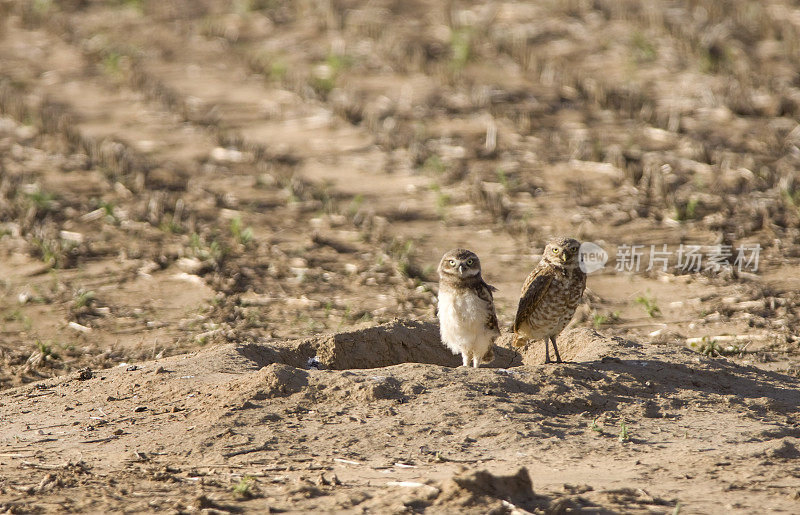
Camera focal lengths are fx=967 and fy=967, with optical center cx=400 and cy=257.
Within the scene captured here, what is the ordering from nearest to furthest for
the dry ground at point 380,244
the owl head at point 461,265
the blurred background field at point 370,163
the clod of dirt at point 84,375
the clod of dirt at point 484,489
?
1. the clod of dirt at point 484,489
2. the dry ground at point 380,244
3. the owl head at point 461,265
4. the clod of dirt at point 84,375
5. the blurred background field at point 370,163

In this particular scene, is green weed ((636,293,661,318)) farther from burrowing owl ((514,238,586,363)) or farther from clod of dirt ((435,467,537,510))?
clod of dirt ((435,467,537,510))

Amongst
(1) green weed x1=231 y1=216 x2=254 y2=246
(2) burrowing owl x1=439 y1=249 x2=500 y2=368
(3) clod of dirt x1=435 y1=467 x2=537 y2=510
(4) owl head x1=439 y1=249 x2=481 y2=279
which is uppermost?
(4) owl head x1=439 y1=249 x2=481 y2=279

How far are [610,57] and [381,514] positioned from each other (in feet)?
42.5

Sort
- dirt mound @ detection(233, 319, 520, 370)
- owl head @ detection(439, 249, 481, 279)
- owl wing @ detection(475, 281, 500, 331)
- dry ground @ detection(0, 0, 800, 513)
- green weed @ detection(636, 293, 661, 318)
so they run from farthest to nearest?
green weed @ detection(636, 293, 661, 318)
dirt mound @ detection(233, 319, 520, 370)
owl wing @ detection(475, 281, 500, 331)
owl head @ detection(439, 249, 481, 279)
dry ground @ detection(0, 0, 800, 513)

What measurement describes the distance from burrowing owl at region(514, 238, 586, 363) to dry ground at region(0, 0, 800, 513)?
0.46 m

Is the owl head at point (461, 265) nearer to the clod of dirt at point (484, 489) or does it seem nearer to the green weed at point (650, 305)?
the clod of dirt at point (484, 489)

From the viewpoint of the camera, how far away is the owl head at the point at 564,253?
716cm

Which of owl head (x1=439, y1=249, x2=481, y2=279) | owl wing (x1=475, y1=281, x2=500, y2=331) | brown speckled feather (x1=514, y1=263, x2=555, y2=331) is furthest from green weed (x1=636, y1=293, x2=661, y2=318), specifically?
owl head (x1=439, y1=249, x2=481, y2=279)

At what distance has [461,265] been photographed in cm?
693

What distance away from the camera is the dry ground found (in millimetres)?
5598

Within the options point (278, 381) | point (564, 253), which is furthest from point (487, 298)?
point (278, 381)

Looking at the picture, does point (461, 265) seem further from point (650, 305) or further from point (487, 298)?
point (650, 305)

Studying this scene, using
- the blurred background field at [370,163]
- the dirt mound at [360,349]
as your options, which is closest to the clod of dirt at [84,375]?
the blurred background field at [370,163]

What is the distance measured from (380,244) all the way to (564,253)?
387cm
